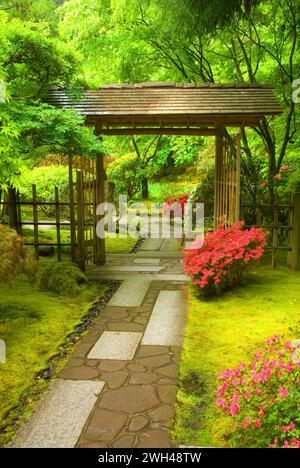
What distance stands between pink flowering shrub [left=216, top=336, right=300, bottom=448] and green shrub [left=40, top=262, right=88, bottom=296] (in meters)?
4.49

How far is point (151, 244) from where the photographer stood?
13.2 meters

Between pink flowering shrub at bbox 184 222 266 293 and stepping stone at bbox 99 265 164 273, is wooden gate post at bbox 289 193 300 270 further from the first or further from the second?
stepping stone at bbox 99 265 164 273

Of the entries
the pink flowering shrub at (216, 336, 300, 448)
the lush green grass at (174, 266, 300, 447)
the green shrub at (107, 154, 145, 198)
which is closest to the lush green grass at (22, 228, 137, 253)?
the lush green grass at (174, 266, 300, 447)

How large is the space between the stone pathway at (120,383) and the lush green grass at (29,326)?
0.35 meters

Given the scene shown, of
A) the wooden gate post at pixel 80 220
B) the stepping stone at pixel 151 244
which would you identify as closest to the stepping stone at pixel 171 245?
the stepping stone at pixel 151 244

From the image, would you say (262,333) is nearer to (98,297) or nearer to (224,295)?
(224,295)

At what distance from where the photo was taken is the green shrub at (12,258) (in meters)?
5.20

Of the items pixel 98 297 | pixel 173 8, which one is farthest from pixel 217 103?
pixel 98 297

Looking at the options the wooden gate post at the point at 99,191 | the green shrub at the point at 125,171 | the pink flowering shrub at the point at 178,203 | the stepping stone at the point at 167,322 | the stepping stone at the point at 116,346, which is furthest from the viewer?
the green shrub at the point at 125,171

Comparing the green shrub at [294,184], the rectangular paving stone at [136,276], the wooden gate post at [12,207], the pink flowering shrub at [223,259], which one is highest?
the green shrub at [294,184]

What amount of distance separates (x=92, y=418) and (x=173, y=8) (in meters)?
6.30

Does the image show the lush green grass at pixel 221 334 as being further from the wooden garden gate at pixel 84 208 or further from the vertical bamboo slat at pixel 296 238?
the wooden garden gate at pixel 84 208

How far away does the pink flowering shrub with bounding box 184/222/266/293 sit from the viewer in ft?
23.2
